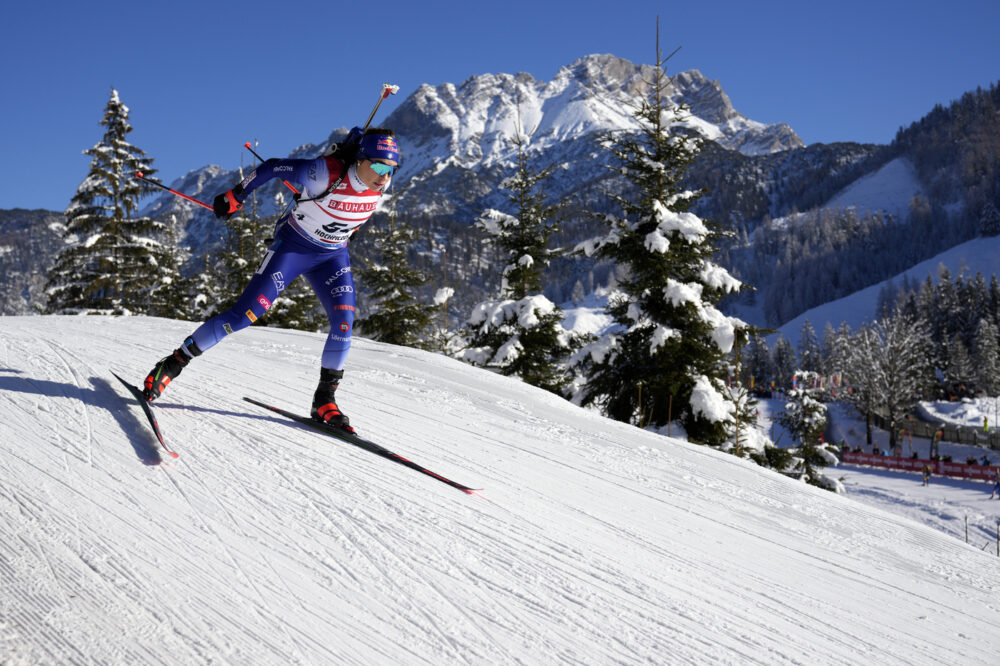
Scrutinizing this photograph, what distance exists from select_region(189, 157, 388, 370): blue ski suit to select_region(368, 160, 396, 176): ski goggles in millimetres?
130

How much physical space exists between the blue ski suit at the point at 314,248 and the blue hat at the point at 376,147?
0.14 metres

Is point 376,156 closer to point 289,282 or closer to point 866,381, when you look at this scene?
point 289,282

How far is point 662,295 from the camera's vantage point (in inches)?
502

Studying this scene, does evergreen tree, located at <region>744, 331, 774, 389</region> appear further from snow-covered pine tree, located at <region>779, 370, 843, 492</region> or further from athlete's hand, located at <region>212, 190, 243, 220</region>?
athlete's hand, located at <region>212, 190, 243, 220</region>

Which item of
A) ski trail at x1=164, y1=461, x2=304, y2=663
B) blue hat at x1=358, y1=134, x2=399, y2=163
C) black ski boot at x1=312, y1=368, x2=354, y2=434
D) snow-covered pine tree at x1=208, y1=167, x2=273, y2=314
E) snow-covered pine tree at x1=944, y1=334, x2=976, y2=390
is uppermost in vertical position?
snow-covered pine tree at x1=944, y1=334, x2=976, y2=390

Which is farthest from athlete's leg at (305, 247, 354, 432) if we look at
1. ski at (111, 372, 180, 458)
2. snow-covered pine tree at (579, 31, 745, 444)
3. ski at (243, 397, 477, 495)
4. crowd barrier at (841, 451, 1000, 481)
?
crowd barrier at (841, 451, 1000, 481)

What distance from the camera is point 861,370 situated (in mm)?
54125

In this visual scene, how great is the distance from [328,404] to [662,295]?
934 centimetres

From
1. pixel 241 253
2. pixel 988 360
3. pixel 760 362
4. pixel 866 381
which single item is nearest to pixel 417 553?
pixel 241 253

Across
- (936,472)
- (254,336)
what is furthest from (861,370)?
(254,336)

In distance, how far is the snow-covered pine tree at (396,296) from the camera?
2100cm

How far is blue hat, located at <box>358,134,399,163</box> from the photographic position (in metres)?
4.53

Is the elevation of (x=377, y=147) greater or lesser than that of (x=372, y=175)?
greater

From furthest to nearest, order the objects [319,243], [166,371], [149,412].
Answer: [319,243] < [166,371] < [149,412]
